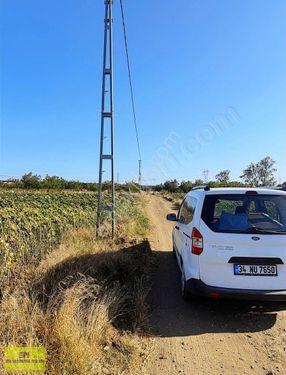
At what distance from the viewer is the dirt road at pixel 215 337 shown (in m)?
3.82

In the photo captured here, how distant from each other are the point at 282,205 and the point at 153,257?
453 cm

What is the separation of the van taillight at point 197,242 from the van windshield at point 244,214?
216mm

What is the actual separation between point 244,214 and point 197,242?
0.94 m

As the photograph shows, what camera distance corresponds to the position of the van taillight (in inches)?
199

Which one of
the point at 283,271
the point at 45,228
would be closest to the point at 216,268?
the point at 283,271

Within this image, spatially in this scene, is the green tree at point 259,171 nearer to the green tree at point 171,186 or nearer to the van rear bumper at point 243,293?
the green tree at point 171,186

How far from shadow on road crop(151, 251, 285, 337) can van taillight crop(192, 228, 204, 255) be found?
3.43ft

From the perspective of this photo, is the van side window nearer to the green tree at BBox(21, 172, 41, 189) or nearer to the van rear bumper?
the van rear bumper

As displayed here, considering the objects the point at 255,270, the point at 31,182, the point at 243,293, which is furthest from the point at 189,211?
A: the point at 31,182

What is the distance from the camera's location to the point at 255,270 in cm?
483

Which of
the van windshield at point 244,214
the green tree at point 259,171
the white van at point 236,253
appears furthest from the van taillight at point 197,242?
the green tree at point 259,171

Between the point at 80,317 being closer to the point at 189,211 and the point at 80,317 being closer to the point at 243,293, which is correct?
the point at 243,293

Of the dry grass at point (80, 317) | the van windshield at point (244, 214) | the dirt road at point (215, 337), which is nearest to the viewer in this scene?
the dry grass at point (80, 317)

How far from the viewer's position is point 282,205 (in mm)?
5391
